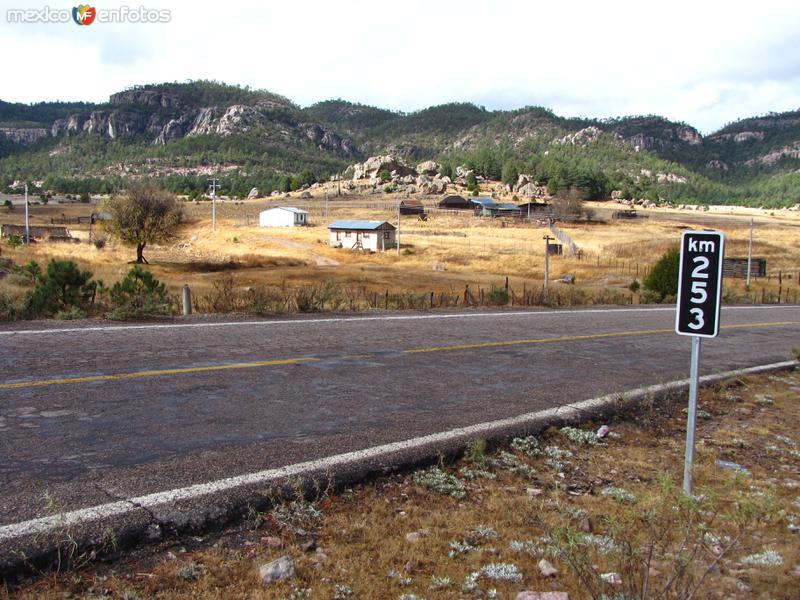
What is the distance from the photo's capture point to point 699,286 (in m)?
4.97

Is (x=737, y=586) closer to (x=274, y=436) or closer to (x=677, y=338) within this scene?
(x=274, y=436)

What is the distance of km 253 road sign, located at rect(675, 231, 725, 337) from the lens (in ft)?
15.9

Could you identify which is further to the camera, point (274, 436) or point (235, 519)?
point (274, 436)

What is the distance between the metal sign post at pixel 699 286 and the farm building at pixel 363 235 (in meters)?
64.2

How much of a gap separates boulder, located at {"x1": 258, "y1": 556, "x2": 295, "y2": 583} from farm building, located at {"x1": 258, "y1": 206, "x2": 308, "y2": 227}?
93.6 meters

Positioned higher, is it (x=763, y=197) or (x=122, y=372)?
(x=763, y=197)

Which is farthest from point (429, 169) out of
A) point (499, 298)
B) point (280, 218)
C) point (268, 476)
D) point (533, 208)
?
point (268, 476)

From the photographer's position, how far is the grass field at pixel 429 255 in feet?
138

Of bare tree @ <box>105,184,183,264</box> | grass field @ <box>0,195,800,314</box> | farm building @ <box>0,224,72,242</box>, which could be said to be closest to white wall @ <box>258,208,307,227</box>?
grass field @ <box>0,195,800,314</box>

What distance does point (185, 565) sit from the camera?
147 inches

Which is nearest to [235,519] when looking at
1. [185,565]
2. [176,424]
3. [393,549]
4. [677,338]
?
[185,565]

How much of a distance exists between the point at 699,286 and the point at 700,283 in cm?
2

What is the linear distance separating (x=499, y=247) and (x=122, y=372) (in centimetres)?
6007

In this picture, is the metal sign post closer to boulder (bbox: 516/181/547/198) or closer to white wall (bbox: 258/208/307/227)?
white wall (bbox: 258/208/307/227)
